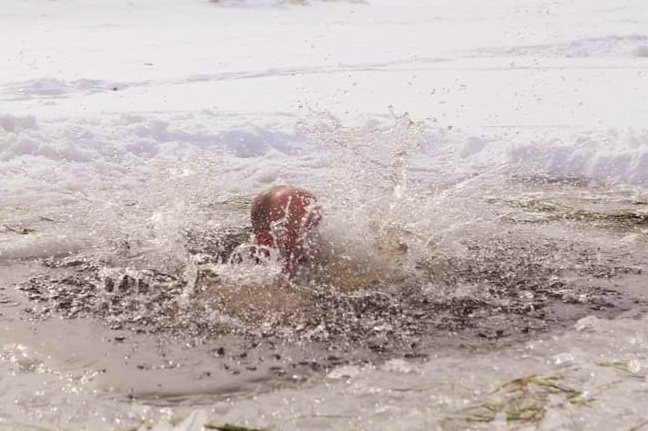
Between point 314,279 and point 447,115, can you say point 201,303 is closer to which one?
point 314,279

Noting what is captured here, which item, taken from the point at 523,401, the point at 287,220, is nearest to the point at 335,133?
the point at 287,220

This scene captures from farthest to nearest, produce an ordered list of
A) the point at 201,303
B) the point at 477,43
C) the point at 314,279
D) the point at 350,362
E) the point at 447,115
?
the point at 477,43 < the point at 447,115 < the point at 314,279 < the point at 201,303 < the point at 350,362

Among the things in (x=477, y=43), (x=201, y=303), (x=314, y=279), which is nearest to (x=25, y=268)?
(x=201, y=303)

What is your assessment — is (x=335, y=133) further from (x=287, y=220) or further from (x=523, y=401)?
(x=523, y=401)

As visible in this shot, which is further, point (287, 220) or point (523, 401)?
point (287, 220)

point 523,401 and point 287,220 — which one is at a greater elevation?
point 287,220

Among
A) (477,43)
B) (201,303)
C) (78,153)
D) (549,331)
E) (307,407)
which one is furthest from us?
(477,43)

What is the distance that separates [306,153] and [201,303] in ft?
10.8

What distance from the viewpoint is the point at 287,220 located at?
13.4 ft

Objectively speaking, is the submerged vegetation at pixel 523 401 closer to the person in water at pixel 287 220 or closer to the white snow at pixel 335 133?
the white snow at pixel 335 133

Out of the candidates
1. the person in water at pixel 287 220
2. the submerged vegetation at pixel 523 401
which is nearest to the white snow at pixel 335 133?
the submerged vegetation at pixel 523 401

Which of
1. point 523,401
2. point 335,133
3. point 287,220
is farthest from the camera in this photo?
point 335,133

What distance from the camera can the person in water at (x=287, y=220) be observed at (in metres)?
4.02

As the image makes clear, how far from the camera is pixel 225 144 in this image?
22.4ft
